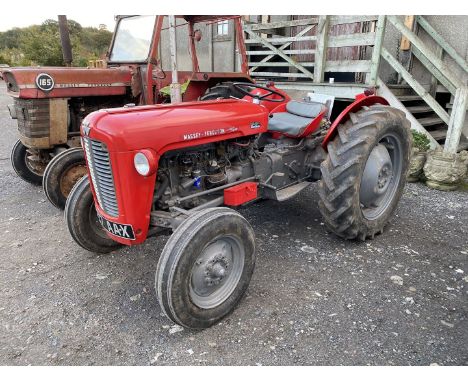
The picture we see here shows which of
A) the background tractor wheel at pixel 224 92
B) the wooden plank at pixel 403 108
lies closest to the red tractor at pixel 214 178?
the background tractor wheel at pixel 224 92

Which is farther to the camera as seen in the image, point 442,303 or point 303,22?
point 303,22

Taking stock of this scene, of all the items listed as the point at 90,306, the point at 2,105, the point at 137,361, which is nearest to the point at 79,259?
the point at 90,306

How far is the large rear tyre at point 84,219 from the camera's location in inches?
111

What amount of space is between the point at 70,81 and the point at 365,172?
10.6 feet

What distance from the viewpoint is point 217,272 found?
226cm

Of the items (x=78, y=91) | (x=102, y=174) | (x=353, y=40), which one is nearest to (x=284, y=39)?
(x=353, y=40)

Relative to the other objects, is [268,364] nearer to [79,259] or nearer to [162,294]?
[162,294]

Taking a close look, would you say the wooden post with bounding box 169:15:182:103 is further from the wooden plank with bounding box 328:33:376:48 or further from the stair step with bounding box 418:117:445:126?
the stair step with bounding box 418:117:445:126

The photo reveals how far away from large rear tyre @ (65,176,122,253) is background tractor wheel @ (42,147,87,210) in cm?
105

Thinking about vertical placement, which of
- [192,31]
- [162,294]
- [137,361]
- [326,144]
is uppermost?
[192,31]

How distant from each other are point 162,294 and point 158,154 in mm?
793

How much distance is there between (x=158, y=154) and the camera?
7.30 feet

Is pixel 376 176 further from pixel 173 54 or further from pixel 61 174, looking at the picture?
pixel 61 174

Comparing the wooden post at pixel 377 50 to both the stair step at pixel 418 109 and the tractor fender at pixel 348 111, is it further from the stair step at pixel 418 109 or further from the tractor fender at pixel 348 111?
the tractor fender at pixel 348 111
